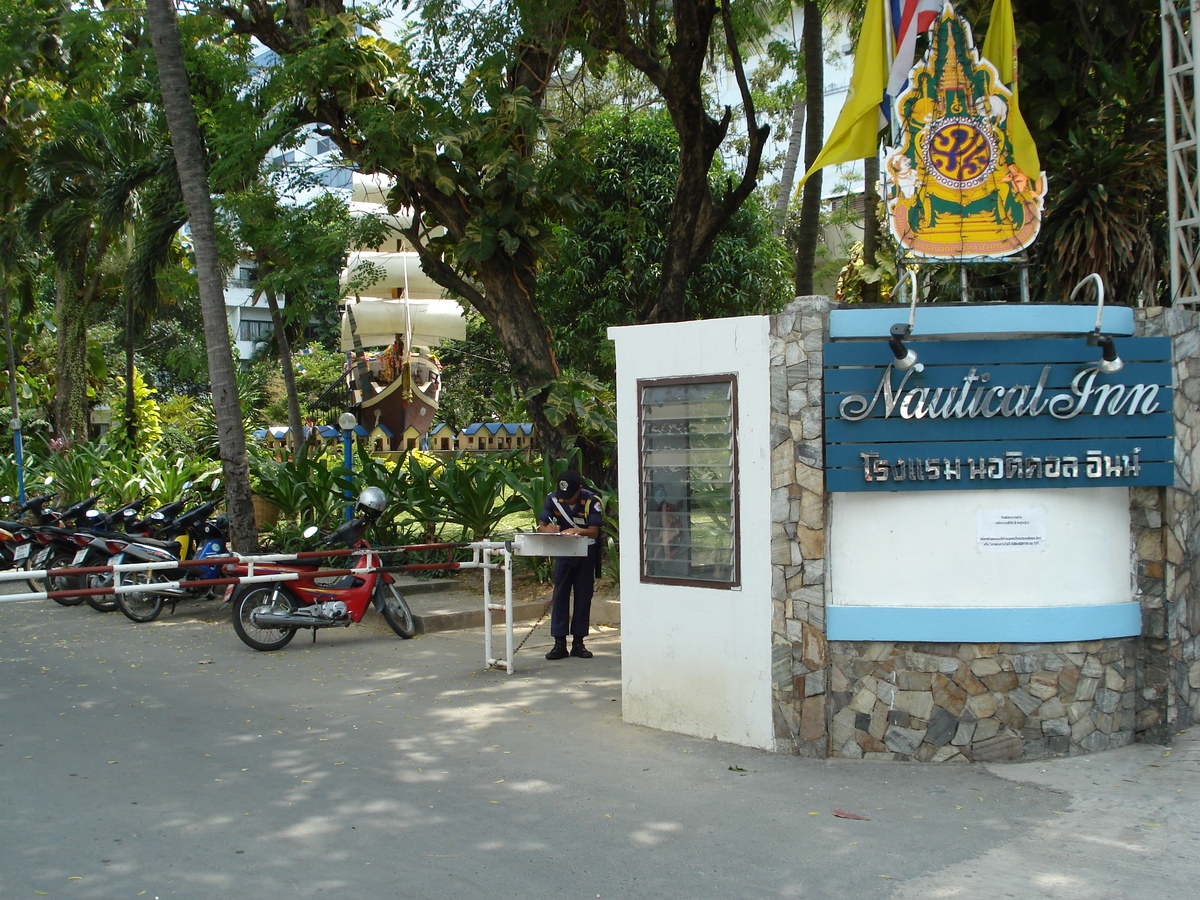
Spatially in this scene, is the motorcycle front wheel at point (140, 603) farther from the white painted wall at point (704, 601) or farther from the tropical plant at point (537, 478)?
the white painted wall at point (704, 601)

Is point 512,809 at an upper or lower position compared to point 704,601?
lower

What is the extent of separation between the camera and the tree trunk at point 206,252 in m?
11.8

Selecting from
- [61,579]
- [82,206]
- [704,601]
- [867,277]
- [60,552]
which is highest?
[82,206]

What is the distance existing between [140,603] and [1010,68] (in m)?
10.6

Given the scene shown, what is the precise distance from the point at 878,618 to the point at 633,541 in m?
1.71

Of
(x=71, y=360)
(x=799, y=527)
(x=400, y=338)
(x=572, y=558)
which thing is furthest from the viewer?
(x=400, y=338)

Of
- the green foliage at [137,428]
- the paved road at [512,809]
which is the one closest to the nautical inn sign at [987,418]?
the paved road at [512,809]

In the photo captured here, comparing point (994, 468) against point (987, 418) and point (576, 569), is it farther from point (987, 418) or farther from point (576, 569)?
point (576, 569)

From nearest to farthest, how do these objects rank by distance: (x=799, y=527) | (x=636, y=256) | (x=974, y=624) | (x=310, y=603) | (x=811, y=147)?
1. (x=974, y=624)
2. (x=799, y=527)
3. (x=310, y=603)
4. (x=811, y=147)
5. (x=636, y=256)

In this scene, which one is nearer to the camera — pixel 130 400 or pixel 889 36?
pixel 889 36

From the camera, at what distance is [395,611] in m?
10.7

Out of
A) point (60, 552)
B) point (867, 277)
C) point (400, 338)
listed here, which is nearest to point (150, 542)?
point (60, 552)

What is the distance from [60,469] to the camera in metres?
19.7

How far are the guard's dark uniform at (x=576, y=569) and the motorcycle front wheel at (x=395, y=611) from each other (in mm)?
1925
